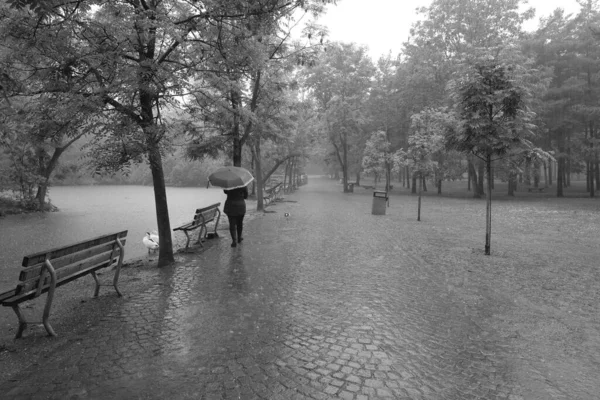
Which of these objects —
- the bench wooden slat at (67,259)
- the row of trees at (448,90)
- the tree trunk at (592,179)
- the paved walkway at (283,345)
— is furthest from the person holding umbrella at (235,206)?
the tree trunk at (592,179)

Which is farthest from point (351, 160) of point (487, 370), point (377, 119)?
point (487, 370)

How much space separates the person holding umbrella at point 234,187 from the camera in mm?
9039

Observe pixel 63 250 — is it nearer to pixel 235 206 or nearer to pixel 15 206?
pixel 235 206

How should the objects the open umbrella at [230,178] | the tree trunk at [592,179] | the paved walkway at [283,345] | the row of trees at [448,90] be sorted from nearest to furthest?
the paved walkway at [283,345] → the open umbrella at [230,178] → the row of trees at [448,90] → the tree trunk at [592,179]

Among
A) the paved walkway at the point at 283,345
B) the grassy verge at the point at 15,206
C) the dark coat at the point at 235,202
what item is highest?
the dark coat at the point at 235,202

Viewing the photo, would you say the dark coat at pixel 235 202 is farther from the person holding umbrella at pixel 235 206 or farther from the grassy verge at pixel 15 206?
the grassy verge at pixel 15 206

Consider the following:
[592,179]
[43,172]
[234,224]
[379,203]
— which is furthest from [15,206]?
[592,179]

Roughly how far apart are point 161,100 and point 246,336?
4667 millimetres

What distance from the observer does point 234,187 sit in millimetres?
8969

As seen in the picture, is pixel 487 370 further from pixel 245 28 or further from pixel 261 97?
pixel 261 97

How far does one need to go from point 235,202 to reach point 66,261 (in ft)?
16.4

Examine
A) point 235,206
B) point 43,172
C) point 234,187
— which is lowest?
point 235,206

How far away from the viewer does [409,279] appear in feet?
22.1

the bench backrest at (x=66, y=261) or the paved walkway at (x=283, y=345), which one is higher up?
the bench backrest at (x=66, y=261)
